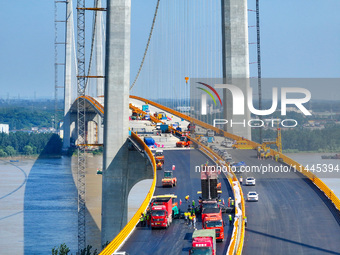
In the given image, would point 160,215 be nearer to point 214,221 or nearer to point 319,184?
point 214,221

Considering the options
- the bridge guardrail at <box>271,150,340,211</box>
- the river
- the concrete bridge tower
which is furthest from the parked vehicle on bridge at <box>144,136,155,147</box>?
the bridge guardrail at <box>271,150,340,211</box>

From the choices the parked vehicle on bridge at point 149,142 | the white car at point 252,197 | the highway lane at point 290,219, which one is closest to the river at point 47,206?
the parked vehicle on bridge at point 149,142

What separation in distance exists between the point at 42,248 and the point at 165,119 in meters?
47.7

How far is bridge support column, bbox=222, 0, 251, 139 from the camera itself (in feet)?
201

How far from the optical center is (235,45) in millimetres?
61750

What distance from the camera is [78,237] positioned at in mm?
64375

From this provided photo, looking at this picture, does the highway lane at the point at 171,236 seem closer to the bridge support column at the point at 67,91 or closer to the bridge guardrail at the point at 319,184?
the bridge guardrail at the point at 319,184

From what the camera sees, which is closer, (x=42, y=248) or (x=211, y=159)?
(x=42, y=248)

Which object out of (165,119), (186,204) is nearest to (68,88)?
(165,119)

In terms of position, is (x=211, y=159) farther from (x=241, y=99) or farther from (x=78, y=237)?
(x=78, y=237)

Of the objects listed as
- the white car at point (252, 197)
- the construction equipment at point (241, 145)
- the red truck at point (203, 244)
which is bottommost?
the red truck at point (203, 244)

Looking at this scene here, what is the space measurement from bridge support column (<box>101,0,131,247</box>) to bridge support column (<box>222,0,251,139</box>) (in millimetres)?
9293

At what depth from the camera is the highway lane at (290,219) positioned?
1380 inches

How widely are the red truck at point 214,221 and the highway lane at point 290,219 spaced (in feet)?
5.11
